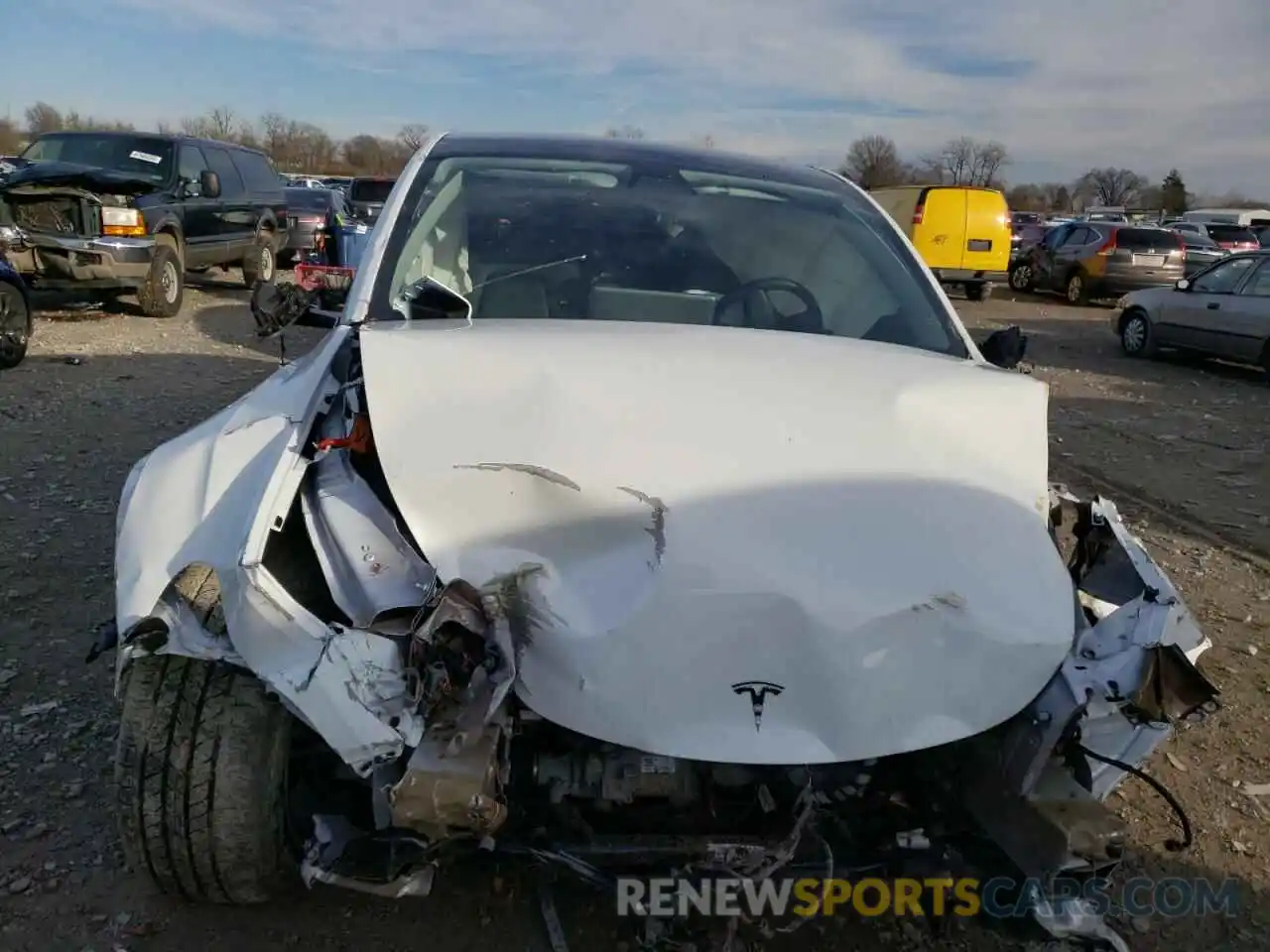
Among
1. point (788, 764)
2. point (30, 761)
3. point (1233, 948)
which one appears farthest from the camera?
point (30, 761)

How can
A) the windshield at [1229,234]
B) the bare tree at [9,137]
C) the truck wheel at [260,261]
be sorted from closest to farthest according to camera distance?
the truck wheel at [260,261] < the windshield at [1229,234] < the bare tree at [9,137]

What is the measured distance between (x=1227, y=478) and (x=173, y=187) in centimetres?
1116

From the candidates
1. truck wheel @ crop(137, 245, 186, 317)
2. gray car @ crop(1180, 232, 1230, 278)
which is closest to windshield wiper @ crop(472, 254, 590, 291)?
truck wheel @ crop(137, 245, 186, 317)

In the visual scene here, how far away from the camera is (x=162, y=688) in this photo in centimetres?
224

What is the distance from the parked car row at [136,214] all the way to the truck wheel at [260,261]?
0.02 m

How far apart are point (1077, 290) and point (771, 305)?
696 inches

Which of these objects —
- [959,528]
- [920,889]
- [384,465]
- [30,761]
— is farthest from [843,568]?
[30,761]

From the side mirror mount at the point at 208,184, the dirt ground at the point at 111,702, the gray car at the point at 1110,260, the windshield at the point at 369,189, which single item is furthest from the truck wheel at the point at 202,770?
the gray car at the point at 1110,260

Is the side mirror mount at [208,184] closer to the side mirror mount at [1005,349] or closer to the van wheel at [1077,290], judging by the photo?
the side mirror mount at [1005,349]

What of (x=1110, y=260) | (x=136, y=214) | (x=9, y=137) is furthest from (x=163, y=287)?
(x=9, y=137)

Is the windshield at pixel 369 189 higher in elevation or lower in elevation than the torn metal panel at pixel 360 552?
lower

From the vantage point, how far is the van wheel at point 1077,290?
746 inches

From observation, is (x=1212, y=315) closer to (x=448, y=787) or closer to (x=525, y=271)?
(x=525, y=271)

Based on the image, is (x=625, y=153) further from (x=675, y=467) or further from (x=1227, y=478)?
(x=1227, y=478)
